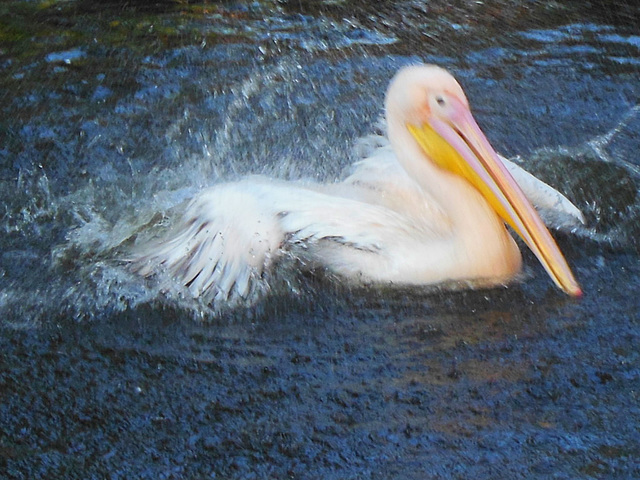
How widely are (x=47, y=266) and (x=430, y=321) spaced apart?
1332mm

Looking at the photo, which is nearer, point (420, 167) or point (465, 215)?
point (465, 215)

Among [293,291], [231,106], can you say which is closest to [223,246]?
[293,291]

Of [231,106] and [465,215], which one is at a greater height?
[465,215]

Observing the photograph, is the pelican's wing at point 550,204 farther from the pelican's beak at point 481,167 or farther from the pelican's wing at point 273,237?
the pelican's wing at point 273,237

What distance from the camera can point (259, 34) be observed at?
5133mm

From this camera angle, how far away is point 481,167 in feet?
10.8

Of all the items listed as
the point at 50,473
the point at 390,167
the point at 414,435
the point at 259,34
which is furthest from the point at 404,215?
the point at 259,34

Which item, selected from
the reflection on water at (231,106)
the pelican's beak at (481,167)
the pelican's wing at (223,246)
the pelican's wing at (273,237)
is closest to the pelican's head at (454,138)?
the pelican's beak at (481,167)

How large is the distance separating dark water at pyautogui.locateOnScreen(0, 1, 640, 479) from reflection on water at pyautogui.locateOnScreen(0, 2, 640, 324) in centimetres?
1

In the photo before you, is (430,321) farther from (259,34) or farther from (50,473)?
(259,34)

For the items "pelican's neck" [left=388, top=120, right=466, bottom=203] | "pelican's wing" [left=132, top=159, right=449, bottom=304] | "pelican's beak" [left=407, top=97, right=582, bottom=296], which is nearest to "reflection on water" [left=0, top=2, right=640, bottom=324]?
"pelican's wing" [left=132, top=159, right=449, bottom=304]

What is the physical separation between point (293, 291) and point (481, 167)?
765mm

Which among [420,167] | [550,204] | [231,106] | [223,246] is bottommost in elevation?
[231,106]

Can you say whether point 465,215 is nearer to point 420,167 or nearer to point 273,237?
point 420,167
